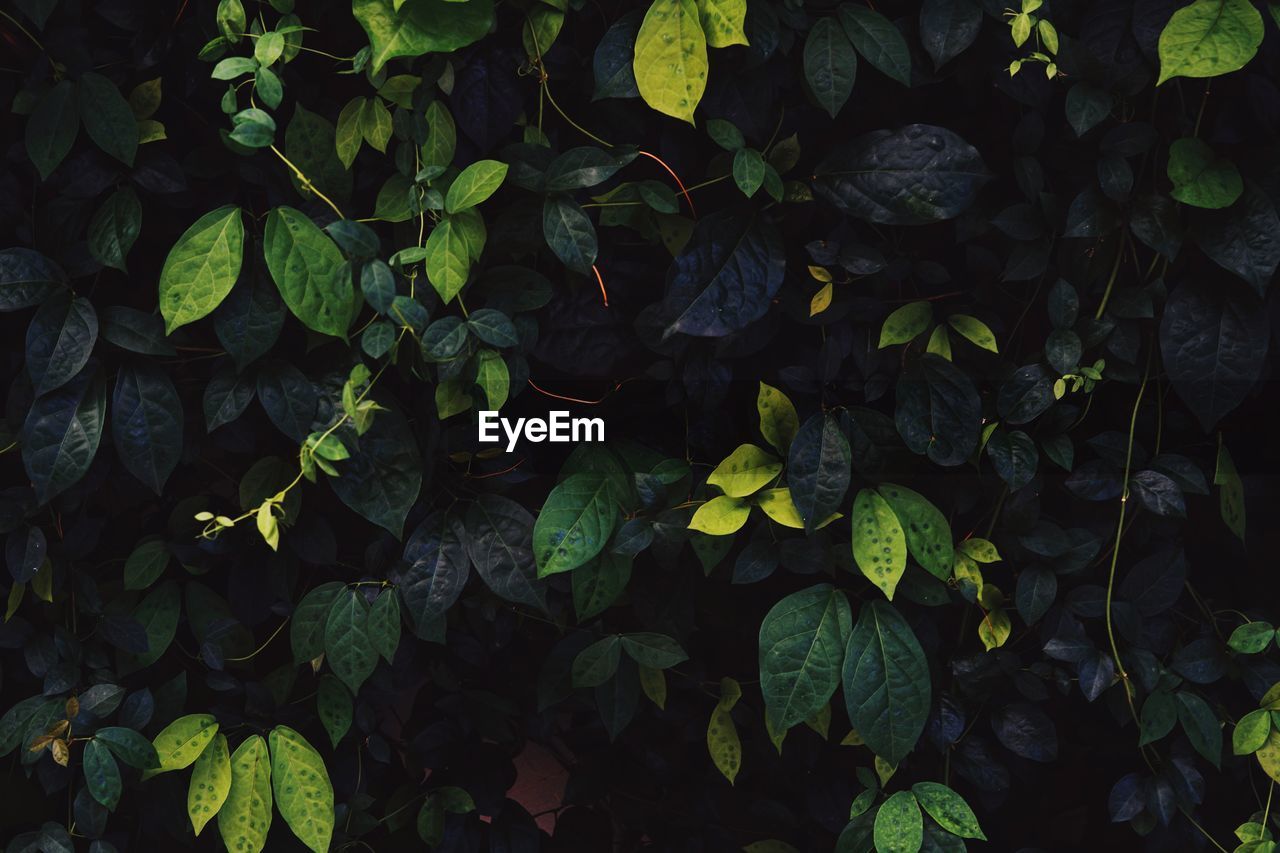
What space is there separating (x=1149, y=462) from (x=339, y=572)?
0.95 m

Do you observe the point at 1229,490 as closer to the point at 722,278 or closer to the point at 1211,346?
the point at 1211,346

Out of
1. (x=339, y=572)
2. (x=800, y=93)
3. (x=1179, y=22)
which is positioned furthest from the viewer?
(x=339, y=572)

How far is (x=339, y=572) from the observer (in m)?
1.30

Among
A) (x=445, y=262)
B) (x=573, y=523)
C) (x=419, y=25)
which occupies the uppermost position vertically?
(x=419, y=25)

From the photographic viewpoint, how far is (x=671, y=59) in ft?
3.52

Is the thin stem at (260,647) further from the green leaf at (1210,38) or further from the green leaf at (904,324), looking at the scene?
the green leaf at (1210,38)

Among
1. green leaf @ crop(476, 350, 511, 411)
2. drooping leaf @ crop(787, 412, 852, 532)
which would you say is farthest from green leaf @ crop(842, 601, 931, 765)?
green leaf @ crop(476, 350, 511, 411)

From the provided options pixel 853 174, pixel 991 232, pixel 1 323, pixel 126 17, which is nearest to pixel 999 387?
pixel 991 232

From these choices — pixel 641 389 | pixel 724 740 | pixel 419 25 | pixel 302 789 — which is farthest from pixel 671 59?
pixel 302 789

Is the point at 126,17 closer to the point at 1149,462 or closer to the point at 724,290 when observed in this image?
the point at 724,290

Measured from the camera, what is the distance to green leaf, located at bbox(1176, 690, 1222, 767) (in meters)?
1.22

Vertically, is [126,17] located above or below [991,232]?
above

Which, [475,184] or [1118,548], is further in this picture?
[1118,548]

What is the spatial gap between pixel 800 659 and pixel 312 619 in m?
0.56
